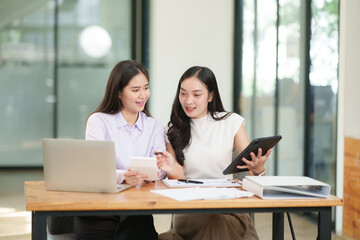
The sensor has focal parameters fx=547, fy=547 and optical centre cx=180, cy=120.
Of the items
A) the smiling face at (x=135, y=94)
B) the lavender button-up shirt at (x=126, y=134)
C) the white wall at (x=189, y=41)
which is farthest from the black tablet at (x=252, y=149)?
the white wall at (x=189, y=41)

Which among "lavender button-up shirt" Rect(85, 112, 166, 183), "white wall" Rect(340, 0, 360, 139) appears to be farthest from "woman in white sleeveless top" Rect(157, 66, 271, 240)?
"white wall" Rect(340, 0, 360, 139)

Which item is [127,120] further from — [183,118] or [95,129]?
[183,118]

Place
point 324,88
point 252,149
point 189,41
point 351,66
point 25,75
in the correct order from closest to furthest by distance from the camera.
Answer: point 252,149 < point 351,66 < point 324,88 < point 189,41 < point 25,75

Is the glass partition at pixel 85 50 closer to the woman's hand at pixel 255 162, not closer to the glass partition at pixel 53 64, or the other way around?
the glass partition at pixel 53 64

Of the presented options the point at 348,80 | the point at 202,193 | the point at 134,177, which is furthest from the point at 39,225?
the point at 348,80

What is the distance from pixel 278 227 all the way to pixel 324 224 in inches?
17.4

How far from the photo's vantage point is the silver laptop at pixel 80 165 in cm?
215

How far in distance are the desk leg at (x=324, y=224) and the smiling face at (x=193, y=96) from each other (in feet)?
3.54

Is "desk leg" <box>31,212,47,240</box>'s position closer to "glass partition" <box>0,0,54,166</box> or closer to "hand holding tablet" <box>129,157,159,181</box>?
"hand holding tablet" <box>129,157,159,181</box>

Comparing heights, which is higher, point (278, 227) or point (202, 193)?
point (202, 193)

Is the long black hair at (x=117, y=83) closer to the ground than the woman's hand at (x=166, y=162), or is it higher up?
higher up

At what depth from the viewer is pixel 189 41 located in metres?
7.00

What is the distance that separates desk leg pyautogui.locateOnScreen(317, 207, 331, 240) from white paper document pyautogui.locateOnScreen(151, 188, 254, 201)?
285 mm

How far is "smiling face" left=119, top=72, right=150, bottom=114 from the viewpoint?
290 cm
